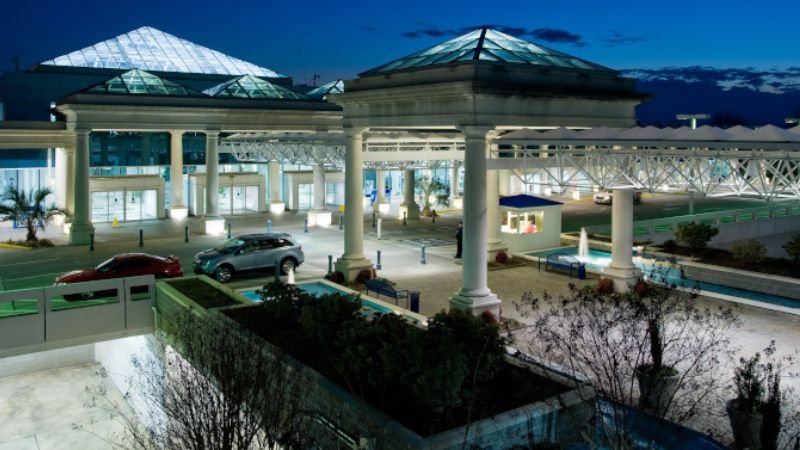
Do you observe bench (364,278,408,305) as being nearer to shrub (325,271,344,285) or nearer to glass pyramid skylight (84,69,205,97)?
shrub (325,271,344,285)

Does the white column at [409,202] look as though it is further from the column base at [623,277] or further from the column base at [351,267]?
the column base at [623,277]

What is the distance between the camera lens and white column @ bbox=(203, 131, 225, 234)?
3956cm

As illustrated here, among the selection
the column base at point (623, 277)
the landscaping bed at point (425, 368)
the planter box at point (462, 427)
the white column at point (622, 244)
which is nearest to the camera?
the planter box at point (462, 427)

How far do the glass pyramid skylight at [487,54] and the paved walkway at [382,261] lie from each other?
7419 millimetres

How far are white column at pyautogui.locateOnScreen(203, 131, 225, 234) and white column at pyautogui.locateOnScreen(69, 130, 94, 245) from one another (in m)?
5.88

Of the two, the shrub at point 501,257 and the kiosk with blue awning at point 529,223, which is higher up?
the kiosk with blue awning at point 529,223

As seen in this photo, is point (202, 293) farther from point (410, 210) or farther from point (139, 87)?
point (410, 210)

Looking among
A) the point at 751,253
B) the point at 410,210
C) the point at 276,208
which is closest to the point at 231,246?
the point at 751,253

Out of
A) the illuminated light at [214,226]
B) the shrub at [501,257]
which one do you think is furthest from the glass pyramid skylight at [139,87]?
the shrub at [501,257]

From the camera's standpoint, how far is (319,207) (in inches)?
1727

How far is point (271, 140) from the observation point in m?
44.8

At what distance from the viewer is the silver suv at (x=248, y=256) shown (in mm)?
26766

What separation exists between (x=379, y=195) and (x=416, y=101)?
27.8 metres

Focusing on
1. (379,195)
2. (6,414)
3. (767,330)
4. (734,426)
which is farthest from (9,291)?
(379,195)
